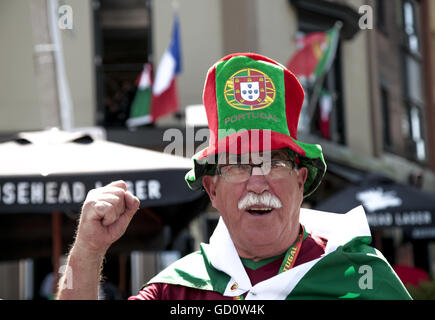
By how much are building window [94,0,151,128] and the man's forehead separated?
914 cm

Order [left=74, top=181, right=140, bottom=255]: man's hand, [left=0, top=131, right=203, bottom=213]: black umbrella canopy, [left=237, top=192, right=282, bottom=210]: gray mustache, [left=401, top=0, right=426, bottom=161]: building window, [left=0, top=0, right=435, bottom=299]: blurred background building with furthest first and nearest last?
[left=401, top=0, right=426, bottom=161]: building window → [left=0, top=0, right=435, bottom=299]: blurred background building → [left=0, top=131, right=203, bottom=213]: black umbrella canopy → [left=237, top=192, right=282, bottom=210]: gray mustache → [left=74, top=181, right=140, bottom=255]: man's hand

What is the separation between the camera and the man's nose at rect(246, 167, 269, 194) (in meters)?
2.38

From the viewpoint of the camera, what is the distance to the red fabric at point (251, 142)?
7.90ft

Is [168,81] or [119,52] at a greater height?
[119,52]

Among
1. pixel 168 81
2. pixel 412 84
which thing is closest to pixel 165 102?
pixel 168 81

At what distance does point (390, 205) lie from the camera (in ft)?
26.9

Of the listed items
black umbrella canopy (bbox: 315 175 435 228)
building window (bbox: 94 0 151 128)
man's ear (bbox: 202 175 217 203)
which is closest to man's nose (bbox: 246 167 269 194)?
man's ear (bbox: 202 175 217 203)

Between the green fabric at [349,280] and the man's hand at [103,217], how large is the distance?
2.04ft

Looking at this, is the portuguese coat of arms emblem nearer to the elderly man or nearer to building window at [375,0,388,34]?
the elderly man

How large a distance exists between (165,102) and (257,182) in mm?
8606

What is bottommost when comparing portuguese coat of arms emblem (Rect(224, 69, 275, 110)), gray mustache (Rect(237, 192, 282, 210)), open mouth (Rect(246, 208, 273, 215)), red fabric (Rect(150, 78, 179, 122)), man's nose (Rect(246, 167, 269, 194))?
open mouth (Rect(246, 208, 273, 215))

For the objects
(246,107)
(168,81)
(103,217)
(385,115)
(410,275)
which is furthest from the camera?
(385,115)

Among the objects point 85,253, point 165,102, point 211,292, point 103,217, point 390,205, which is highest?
point 165,102

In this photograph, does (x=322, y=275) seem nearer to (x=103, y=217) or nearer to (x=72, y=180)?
(x=103, y=217)
